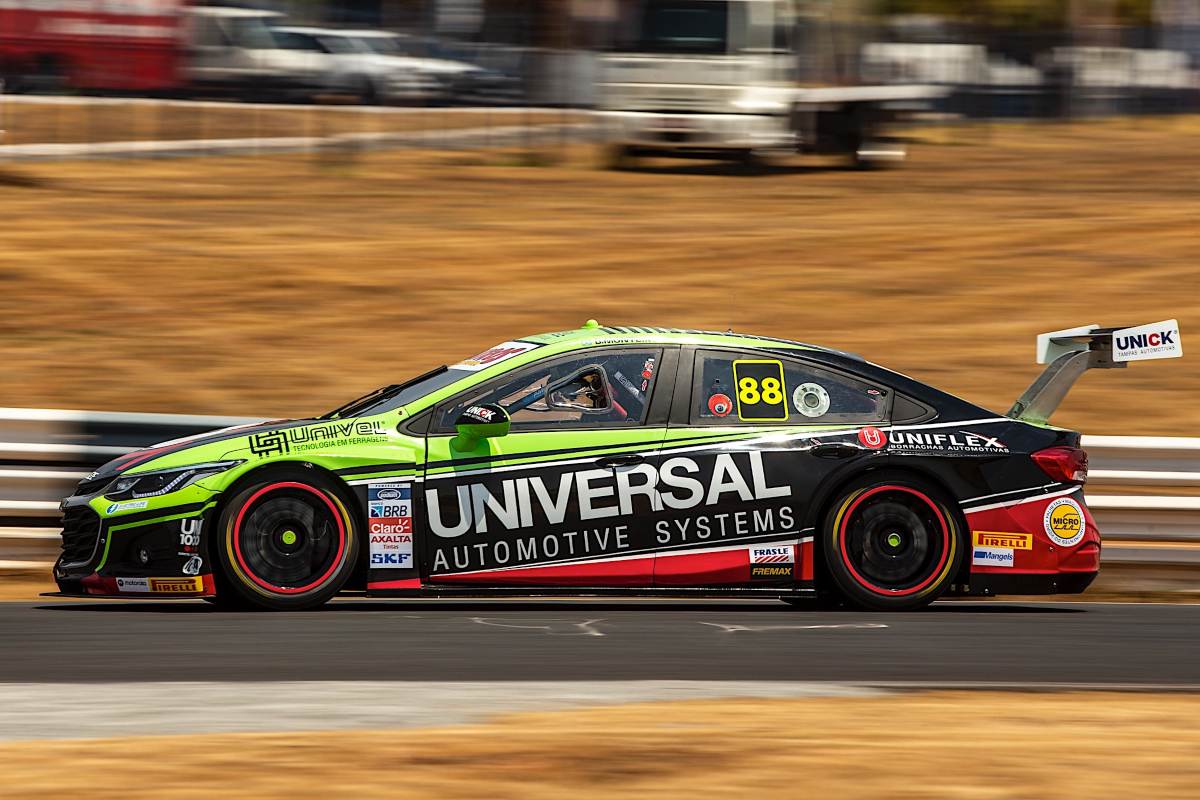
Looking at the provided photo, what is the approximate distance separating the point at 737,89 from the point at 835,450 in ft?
50.6

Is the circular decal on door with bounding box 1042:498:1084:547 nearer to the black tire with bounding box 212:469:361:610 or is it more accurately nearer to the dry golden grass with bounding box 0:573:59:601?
the black tire with bounding box 212:469:361:610

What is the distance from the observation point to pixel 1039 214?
20281mm

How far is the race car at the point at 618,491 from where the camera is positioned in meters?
8.34

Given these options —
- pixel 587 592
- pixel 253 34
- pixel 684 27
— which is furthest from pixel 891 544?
pixel 253 34

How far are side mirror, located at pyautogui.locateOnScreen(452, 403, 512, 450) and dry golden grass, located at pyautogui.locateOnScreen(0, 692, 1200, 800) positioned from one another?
236 centimetres

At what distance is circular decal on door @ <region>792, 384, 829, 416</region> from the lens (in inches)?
350

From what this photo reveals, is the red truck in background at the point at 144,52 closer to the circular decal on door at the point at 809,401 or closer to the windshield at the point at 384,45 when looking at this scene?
the windshield at the point at 384,45

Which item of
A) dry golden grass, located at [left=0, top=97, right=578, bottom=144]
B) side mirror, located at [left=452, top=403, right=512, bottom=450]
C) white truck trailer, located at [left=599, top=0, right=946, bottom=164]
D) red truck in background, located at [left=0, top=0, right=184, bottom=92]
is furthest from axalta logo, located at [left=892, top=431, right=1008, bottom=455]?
red truck in background, located at [left=0, top=0, right=184, bottom=92]

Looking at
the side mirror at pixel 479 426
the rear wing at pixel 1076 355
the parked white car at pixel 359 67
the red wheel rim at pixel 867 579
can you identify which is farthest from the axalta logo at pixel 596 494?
the parked white car at pixel 359 67

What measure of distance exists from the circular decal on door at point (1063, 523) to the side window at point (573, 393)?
1.98 m

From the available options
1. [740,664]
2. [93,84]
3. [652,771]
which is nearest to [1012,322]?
[740,664]

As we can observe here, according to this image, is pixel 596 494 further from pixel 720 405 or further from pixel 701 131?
pixel 701 131

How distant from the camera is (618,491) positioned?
337 inches

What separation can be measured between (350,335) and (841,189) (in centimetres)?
957
